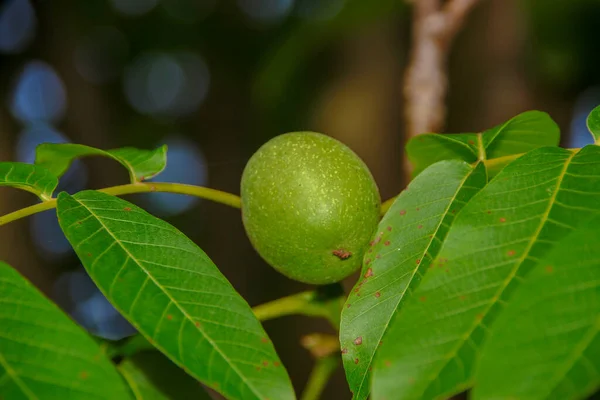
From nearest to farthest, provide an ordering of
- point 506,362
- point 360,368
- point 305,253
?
point 506,362, point 360,368, point 305,253

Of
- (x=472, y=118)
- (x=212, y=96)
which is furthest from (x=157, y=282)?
(x=212, y=96)

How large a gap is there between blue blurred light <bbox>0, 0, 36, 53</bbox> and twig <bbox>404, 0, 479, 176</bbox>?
7.89ft

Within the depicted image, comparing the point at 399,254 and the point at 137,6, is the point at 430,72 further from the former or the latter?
the point at 137,6

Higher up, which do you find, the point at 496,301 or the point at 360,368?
the point at 496,301

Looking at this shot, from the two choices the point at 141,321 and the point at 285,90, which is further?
the point at 285,90

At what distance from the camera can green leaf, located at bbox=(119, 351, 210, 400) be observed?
1.16 metres

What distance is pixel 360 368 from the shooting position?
794 millimetres

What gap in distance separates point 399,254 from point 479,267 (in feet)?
0.58

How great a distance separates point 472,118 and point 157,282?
1.73 m

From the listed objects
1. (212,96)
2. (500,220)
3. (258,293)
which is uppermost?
(500,220)

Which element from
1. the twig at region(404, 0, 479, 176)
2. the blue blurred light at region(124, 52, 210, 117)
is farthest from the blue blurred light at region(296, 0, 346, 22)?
the blue blurred light at region(124, 52, 210, 117)

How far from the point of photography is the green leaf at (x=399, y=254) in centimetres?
81

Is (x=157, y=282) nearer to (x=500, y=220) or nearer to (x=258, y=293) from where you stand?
(x=500, y=220)

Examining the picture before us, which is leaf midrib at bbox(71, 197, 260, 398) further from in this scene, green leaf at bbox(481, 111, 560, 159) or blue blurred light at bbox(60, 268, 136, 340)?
blue blurred light at bbox(60, 268, 136, 340)
